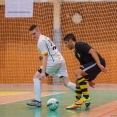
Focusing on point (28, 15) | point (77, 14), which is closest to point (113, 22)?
point (77, 14)

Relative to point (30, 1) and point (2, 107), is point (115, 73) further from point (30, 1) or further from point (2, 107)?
point (2, 107)

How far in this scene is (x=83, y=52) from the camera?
728 centimetres

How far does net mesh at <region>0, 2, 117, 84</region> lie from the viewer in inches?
669

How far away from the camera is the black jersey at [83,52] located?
721 cm

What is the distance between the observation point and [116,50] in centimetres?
1697

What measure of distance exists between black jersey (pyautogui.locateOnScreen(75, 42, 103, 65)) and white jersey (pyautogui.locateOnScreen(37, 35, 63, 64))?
690 millimetres

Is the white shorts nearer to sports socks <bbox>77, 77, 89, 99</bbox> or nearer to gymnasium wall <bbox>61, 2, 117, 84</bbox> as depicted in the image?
sports socks <bbox>77, 77, 89, 99</bbox>

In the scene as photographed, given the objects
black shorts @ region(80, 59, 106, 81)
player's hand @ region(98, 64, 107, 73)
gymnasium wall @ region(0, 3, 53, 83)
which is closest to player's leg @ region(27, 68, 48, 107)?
black shorts @ region(80, 59, 106, 81)

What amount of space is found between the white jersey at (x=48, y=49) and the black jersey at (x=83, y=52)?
690mm

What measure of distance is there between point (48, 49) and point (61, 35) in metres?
9.39

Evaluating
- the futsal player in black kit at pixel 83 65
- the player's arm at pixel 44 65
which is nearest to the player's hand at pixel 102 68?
the futsal player in black kit at pixel 83 65

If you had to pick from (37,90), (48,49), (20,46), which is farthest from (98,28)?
(37,90)

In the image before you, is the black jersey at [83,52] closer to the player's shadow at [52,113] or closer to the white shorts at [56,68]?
the white shorts at [56,68]

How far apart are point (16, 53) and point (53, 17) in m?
2.49
